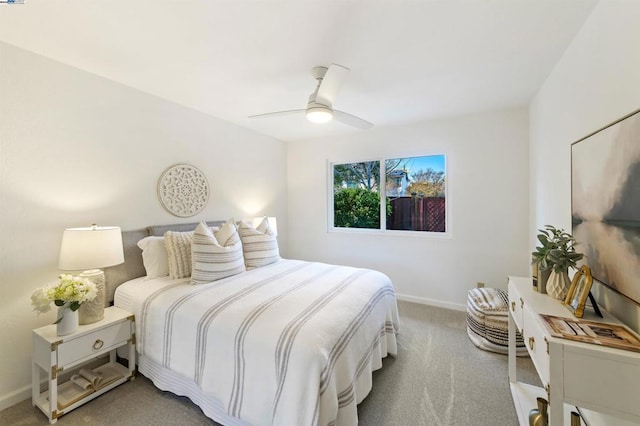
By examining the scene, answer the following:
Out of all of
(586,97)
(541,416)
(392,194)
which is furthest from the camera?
(392,194)

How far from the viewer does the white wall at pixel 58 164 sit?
6.03 ft

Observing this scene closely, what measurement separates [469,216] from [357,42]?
2551 mm

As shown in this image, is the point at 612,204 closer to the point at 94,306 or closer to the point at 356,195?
the point at 356,195

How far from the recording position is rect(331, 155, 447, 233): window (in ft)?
11.7

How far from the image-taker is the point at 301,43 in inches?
70.4

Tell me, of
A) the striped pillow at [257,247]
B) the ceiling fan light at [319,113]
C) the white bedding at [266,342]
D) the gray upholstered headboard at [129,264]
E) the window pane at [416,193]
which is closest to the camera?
the white bedding at [266,342]

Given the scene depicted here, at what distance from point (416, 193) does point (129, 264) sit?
3.46 m

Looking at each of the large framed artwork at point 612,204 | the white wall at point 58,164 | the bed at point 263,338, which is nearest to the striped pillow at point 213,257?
the bed at point 263,338

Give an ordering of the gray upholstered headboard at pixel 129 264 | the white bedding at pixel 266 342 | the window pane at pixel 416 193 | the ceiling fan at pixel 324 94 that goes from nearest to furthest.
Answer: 1. the white bedding at pixel 266 342
2. the ceiling fan at pixel 324 94
3. the gray upholstered headboard at pixel 129 264
4. the window pane at pixel 416 193

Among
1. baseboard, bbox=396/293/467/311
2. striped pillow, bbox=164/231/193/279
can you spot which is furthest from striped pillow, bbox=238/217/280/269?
baseboard, bbox=396/293/467/311

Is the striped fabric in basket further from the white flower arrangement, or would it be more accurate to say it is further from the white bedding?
the white flower arrangement

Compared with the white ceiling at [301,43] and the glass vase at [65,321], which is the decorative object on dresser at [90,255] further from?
the white ceiling at [301,43]

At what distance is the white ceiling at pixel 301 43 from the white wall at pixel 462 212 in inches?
24.5

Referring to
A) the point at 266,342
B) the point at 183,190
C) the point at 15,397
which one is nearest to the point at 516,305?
the point at 266,342
